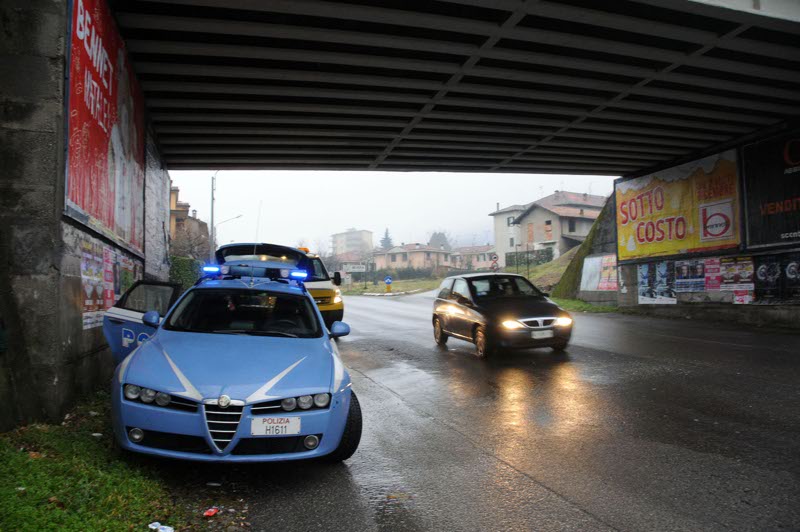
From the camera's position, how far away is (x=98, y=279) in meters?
6.70

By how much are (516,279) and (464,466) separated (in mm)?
7174

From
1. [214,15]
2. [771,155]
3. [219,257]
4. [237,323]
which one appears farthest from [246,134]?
[771,155]

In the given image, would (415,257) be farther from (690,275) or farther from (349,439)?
(349,439)

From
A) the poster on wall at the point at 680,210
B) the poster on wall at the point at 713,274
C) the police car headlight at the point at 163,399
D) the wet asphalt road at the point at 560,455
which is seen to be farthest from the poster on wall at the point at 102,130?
the poster on wall at the point at 713,274

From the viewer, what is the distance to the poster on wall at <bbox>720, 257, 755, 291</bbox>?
15.6 m

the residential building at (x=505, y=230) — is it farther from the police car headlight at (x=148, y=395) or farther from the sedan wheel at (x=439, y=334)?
→ the police car headlight at (x=148, y=395)

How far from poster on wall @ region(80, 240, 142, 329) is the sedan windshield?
6.21m

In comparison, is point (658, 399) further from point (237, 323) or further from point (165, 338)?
point (165, 338)

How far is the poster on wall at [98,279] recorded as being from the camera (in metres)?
5.98

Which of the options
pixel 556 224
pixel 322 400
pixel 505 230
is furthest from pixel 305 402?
pixel 505 230

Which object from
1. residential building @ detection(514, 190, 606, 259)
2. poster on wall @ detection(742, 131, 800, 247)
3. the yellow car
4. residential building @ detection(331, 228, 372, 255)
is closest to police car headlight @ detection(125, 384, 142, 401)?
the yellow car

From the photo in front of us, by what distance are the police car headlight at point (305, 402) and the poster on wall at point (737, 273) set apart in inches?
628

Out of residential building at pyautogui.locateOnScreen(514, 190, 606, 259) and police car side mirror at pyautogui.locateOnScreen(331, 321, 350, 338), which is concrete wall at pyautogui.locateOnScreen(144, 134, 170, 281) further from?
residential building at pyautogui.locateOnScreen(514, 190, 606, 259)

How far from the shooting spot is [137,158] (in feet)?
33.7
